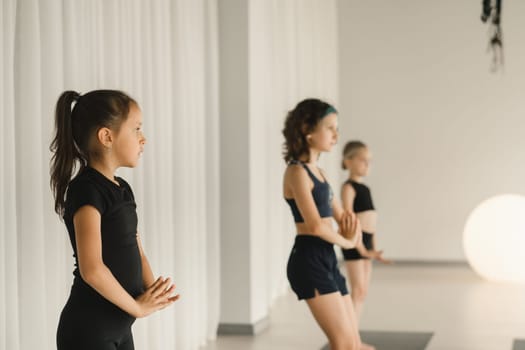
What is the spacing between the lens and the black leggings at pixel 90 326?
221 cm

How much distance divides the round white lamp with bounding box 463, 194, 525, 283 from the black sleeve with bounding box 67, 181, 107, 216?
18.1 ft

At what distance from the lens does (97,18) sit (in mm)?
3715

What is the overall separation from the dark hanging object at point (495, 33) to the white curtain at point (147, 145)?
4.08 metres

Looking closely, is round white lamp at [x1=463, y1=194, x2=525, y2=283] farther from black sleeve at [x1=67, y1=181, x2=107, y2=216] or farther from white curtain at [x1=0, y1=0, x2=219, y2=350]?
black sleeve at [x1=67, y1=181, x2=107, y2=216]

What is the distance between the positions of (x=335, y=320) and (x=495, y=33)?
5.63 metres

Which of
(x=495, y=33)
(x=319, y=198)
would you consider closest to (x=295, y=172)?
(x=319, y=198)

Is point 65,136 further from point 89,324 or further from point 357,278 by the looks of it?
point 357,278

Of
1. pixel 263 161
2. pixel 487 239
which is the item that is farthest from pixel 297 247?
pixel 487 239

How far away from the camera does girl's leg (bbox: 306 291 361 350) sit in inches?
137

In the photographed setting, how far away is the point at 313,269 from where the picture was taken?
3590 millimetres

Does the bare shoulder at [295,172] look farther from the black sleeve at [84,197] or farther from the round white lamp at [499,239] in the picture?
the round white lamp at [499,239]

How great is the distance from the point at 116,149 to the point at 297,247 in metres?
1.53

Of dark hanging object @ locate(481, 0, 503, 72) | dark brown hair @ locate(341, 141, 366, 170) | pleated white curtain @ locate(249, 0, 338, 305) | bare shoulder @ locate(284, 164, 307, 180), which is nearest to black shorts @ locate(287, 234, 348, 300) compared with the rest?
bare shoulder @ locate(284, 164, 307, 180)

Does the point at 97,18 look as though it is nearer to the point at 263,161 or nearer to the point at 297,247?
the point at 297,247
